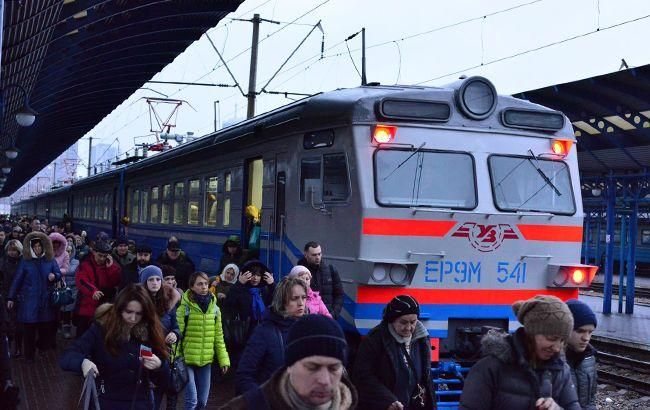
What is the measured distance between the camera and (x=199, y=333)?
697 cm

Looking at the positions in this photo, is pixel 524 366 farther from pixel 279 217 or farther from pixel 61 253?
pixel 61 253

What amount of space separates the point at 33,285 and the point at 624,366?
28.0ft

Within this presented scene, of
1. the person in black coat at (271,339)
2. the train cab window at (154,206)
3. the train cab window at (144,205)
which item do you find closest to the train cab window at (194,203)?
the train cab window at (154,206)

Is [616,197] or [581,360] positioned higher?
[616,197]

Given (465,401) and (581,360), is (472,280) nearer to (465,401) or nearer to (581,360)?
(581,360)

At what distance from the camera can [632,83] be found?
48.0 ft

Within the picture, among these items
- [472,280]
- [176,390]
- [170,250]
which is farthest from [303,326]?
[170,250]

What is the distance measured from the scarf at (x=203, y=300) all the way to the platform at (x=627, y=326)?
32.0ft

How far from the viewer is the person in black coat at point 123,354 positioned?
4809 mm

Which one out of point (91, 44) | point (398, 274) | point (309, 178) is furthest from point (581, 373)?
point (91, 44)

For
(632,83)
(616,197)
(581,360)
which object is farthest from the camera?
(616,197)

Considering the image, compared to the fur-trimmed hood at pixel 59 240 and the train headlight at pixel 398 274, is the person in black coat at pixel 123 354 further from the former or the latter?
the fur-trimmed hood at pixel 59 240

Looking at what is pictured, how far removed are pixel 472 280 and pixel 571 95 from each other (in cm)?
885

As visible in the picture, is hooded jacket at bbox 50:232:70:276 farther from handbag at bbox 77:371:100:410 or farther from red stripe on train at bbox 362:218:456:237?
handbag at bbox 77:371:100:410
